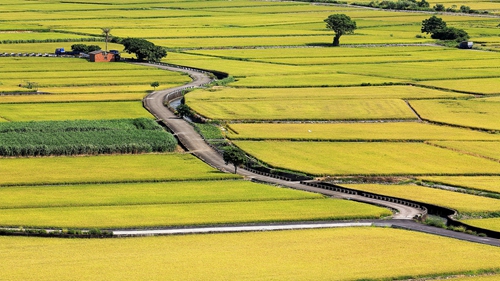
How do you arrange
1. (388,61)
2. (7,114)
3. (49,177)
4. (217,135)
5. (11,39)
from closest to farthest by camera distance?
(49,177) → (217,135) → (7,114) → (388,61) → (11,39)

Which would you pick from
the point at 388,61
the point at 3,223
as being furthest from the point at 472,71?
the point at 3,223

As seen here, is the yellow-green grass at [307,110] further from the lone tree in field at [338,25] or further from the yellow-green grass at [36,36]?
the yellow-green grass at [36,36]

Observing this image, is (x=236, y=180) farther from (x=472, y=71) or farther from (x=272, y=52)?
(x=272, y=52)

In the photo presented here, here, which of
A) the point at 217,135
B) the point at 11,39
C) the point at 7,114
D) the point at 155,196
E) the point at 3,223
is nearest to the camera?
the point at 3,223

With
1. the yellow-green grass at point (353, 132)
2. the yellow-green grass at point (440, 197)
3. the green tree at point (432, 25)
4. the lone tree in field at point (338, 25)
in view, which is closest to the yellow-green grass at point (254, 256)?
the yellow-green grass at point (440, 197)

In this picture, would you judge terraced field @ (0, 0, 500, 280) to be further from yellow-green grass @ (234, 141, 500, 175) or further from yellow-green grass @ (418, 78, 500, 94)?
yellow-green grass @ (418, 78, 500, 94)

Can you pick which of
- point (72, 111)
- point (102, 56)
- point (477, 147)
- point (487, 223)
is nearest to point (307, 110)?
point (477, 147)
